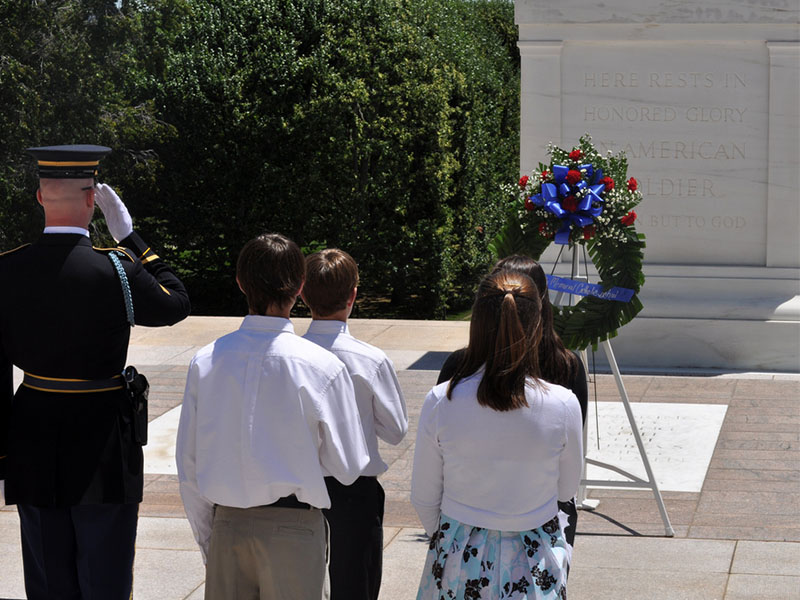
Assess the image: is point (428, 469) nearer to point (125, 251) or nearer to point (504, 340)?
point (504, 340)

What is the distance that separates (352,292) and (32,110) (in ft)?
48.1

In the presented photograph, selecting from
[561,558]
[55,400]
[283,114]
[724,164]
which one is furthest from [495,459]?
[283,114]

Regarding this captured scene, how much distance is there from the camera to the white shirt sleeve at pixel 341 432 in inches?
117

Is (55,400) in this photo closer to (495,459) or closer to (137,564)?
(495,459)

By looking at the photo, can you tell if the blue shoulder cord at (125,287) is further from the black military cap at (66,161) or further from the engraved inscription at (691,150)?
the engraved inscription at (691,150)

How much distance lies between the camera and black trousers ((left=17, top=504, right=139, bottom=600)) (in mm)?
3332

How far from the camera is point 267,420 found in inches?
116

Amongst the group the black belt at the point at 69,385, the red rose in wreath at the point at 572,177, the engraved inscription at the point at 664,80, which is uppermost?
the engraved inscription at the point at 664,80

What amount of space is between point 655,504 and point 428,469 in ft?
10.5

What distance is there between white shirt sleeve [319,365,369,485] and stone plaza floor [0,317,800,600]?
153 centimetres

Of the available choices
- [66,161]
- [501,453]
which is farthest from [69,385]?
[501,453]

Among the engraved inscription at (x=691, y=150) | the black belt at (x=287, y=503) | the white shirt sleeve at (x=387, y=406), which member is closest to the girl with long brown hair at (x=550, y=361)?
the white shirt sleeve at (x=387, y=406)

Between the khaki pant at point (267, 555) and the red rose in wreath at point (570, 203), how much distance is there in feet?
8.43

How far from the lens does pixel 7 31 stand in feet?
56.7
